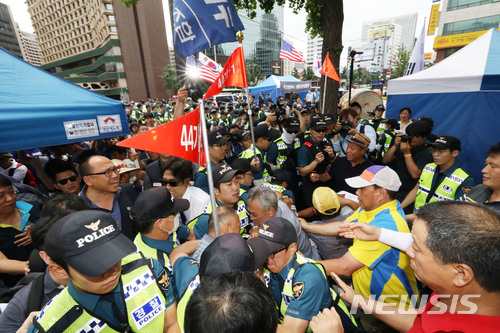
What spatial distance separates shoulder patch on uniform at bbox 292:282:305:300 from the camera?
1.69 m

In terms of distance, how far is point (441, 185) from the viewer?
3.36 meters

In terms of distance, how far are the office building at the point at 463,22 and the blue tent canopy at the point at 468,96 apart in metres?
38.6

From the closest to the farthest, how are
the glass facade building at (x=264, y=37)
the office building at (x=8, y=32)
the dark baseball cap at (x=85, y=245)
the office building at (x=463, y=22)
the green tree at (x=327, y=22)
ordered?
the dark baseball cap at (x=85, y=245), the green tree at (x=327, y=22), the office building at (x=463, y=22), the glass facade building at (x=264, y=37), the office building at (x=8, y=32)

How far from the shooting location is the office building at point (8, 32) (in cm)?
9381

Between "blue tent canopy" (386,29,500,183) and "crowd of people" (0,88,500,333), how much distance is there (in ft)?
9.65

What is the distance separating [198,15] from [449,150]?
4329 mm

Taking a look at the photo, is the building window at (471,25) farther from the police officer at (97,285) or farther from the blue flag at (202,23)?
the police officer at (97,285)

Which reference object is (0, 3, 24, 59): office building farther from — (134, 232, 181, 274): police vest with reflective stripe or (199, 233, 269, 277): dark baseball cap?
(199, 233, 269, 277): dark baseball cap

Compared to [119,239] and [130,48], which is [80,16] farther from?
[119,239]

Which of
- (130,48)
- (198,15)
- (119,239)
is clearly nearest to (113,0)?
(130,48)

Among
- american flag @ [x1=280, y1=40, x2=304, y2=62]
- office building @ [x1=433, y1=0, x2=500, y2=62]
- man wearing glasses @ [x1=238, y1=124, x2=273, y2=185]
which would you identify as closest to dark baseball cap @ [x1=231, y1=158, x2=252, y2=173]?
man wearing glasses @ [x1=238, y1=124, x2=273, y2=185]

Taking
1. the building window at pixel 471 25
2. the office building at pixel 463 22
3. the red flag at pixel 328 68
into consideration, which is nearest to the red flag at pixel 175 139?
the red flag at pixel 328 68

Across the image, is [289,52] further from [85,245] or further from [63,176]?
[85,245]

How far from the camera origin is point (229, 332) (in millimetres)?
994
